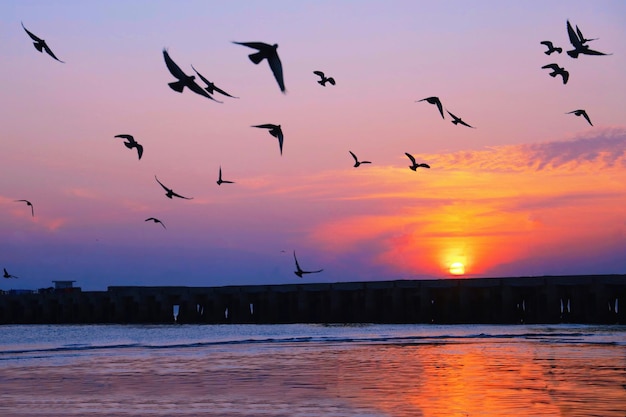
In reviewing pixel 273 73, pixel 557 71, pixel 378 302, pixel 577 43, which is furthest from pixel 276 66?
pixel 378 302

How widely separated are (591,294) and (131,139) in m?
35.6

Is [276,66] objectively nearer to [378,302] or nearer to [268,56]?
[268,56]

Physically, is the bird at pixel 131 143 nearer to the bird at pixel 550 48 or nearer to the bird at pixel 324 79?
the bird at pixel 324 79

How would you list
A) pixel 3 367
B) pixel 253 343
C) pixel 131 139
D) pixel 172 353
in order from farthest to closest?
pixel 253 343, pixel 172 353, pixel 3 367, pixel 131 139

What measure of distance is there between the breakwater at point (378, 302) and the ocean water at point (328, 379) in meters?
13.0

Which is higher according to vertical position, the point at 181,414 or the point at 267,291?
the point at 267,291

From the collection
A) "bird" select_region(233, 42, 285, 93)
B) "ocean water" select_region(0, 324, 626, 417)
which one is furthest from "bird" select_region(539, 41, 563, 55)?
"bird" select_region(233, 42, 285, 93)

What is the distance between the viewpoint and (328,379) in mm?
23031

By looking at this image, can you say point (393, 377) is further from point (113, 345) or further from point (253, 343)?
point (113, 345)

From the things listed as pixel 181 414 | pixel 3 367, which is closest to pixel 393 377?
pixel 181 414

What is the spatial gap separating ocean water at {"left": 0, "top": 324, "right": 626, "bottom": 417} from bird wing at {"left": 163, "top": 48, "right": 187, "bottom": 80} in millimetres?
6004

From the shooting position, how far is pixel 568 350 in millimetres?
32031

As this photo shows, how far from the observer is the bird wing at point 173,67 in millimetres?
13858

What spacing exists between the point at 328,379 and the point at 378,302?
35365 mm
